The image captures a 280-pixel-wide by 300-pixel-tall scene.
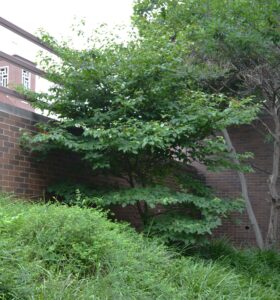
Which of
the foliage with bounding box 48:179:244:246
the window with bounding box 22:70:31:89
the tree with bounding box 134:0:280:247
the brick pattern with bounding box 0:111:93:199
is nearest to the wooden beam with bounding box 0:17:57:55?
the window with bounding box 22:70:31:89

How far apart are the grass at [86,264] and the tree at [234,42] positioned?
444cm

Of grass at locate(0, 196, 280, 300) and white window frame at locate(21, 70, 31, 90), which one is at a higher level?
white window frame at locate(21, 70, 31, 90)

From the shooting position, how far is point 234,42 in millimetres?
10047

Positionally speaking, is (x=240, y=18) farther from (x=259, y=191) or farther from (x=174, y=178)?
(x=259, y=191)

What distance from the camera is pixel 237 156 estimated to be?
8.20 metres

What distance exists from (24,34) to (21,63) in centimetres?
56

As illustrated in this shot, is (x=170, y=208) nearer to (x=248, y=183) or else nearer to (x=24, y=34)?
(x=24, y=34)

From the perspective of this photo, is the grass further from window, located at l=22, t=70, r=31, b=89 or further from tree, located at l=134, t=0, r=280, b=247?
tree, located at l=134, t=0, r=280, b=247

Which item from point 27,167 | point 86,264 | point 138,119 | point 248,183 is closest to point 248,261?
point 138,119

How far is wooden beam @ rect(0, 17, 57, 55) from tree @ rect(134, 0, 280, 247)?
6.00 feet

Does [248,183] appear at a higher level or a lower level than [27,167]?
lower

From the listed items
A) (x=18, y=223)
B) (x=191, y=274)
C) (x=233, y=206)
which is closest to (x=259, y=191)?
(x=233, y=206)

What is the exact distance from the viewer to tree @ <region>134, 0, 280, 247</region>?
9523mm

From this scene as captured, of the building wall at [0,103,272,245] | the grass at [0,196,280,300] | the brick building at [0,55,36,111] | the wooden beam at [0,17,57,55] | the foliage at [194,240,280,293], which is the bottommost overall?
the foliage at [194,240,280,293]
